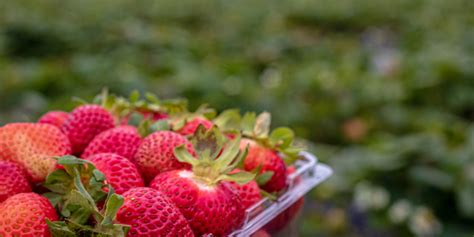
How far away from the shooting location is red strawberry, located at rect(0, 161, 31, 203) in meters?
0.83

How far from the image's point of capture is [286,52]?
420 centimetres

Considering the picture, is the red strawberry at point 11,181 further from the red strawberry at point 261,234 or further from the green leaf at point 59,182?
the red strawberry at point 261,234

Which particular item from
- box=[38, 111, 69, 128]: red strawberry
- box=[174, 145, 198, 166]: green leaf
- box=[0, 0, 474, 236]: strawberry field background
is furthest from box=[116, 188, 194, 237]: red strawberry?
box=[0, 0, 474, 236]: strawberry field background

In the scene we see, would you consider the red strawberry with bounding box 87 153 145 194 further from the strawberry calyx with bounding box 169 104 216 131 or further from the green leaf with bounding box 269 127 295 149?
the green leaf with bounding box 269 127 295 149

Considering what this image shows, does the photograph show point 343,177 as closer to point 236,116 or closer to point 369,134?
point 369,134

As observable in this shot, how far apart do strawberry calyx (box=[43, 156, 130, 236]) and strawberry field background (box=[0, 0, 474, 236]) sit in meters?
1.57

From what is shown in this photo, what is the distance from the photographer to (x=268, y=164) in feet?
3.32

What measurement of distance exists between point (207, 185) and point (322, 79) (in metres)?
2.44

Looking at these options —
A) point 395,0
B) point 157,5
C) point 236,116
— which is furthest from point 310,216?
point 395,0

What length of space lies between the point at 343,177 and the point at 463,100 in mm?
1251

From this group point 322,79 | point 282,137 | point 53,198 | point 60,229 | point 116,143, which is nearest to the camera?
point 60,229

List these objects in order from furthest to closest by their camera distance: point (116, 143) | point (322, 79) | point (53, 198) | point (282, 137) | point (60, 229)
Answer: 1. point (322, 79)
2. point (282, 137)
3. point (116, 143)
4. point (53, 198)
5. point (60, 229)

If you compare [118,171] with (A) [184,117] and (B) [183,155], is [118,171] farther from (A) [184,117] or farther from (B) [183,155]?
(A) [184,117]

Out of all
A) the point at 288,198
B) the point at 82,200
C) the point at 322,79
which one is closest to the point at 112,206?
the point at 82,200
